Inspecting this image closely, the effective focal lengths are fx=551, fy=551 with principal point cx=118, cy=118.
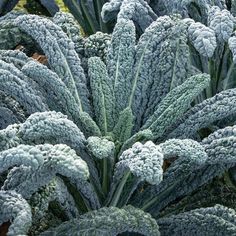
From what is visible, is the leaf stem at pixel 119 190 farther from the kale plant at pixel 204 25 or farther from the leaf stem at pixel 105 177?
the kale plant at pixel 204 25

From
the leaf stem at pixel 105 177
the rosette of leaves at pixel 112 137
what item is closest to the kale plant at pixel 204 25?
the rosette of leaves at pixel 112 137

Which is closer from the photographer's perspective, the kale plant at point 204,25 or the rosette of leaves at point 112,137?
the rosette of leaves at point 112,137

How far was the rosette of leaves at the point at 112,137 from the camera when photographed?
1.29 metres

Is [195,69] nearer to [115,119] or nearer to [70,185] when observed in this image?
[115,119]

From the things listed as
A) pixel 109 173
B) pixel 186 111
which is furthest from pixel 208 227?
pixel 186 111

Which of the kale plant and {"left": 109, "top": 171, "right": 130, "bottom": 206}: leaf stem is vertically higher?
the kale plant

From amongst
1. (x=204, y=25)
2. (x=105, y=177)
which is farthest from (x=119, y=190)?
(x=204, y=25)

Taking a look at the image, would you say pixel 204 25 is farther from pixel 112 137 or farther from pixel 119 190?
pixel 119 190

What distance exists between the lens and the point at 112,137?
1.53 meters

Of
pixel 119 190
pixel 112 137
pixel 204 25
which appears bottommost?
pixel 119 190

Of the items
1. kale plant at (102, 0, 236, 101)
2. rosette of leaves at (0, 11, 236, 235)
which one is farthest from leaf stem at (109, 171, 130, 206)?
kale plant at (102, 0, 236, 101)

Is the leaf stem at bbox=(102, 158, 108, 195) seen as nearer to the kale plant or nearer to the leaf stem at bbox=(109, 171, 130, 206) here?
the leaf stem at bbox=(109, 171, 130, 206)

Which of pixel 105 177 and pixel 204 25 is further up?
pixel 204 25

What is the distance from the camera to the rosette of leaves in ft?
4.22
